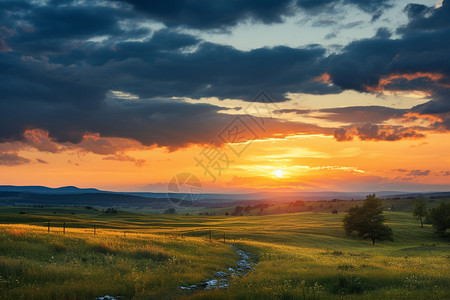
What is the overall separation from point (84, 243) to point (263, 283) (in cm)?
1593

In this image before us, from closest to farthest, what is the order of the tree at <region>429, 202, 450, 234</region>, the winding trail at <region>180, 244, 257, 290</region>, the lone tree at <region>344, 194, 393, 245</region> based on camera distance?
1. the winding trail at <region>180, 244, 257, 290</region>
2. the lone tree at <region>344, 194, 393, 245</region>
3. the tree at <region>429, 202, 450, 234</region>

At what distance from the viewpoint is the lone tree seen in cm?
8225

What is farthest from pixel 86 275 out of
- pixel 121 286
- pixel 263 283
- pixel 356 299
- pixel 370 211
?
pixel 370 211

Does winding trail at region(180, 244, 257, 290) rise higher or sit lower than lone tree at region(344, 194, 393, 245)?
higher

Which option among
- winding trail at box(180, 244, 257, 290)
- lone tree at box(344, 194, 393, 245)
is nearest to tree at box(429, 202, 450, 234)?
lone tree at box(344, 194, 393, 245)

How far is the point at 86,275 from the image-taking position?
20.1 meters

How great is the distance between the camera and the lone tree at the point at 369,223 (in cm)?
8225

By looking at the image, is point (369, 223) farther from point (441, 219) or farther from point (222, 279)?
point (222, 279)

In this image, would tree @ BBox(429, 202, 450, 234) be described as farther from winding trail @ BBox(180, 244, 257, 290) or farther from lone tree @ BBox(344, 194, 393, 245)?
winding trail @ BBox(180, 244, 257, 290)

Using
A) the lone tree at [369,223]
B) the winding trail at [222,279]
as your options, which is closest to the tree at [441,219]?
the lone tree at [369,223]

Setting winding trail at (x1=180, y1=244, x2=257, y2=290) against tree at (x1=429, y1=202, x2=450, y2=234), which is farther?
tree at (x1=429, y1=202, x2=450, y2=234)

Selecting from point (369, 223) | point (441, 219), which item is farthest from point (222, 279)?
point (441, 219)

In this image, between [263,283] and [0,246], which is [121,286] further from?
[0,246]

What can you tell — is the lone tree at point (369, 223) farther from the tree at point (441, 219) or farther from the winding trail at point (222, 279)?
the winding trail at point (222, 279)
